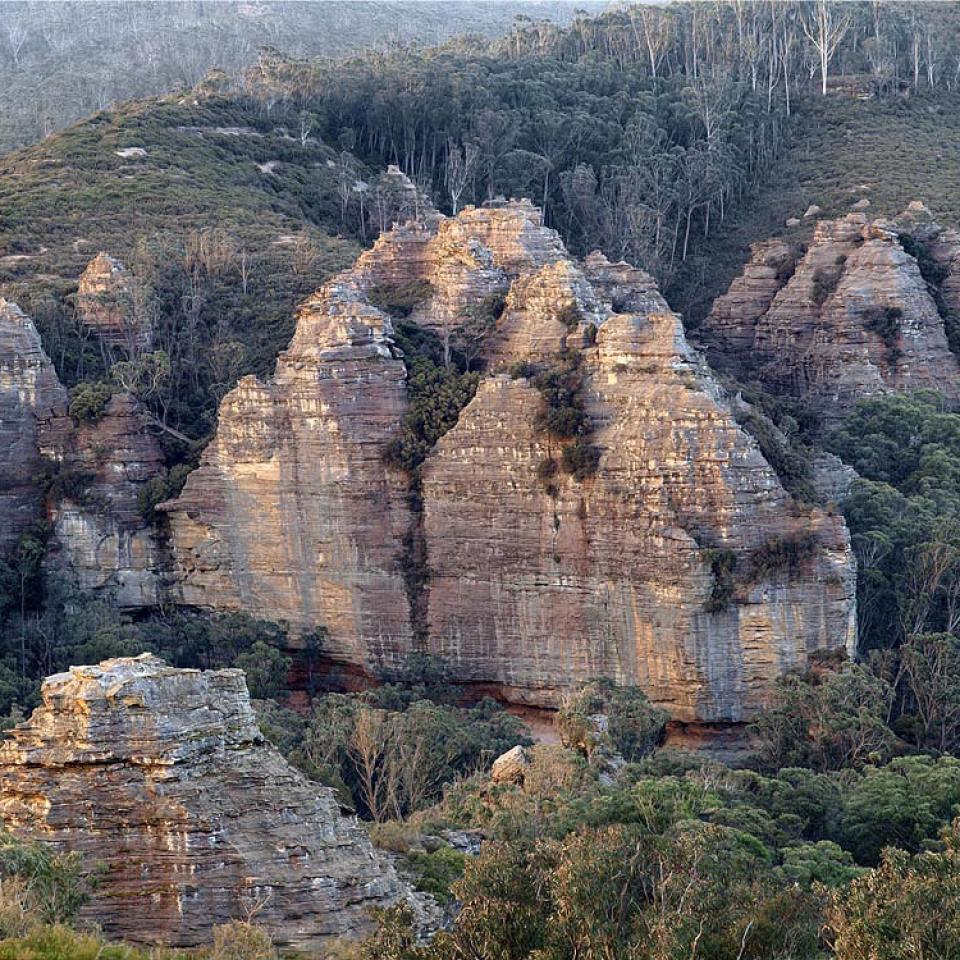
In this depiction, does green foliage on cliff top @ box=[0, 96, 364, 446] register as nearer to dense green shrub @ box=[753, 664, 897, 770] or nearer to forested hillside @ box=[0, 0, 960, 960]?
forested hillside @ box=[0, 0, 960, 960]

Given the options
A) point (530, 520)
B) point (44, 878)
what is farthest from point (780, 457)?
point (44, 878)

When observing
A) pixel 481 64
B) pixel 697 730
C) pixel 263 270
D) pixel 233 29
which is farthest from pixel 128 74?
pixel 697 730

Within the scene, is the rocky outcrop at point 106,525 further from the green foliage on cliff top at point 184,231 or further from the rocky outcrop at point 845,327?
the rocky outcrop at point 845,327

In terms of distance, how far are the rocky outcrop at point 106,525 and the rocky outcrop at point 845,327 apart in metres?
21.8

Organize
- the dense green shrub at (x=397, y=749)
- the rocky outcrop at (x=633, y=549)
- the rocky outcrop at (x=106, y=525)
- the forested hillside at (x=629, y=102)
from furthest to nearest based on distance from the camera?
the forested hillside at (x=629, y=102) < the rocky outcrop at (x=106, y=525) < the rocky outcrop at (x=633, y=549) < the dense green shrub at (x=397, y=749)

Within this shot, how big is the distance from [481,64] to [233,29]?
6462cm

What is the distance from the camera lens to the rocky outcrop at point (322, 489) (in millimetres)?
48125

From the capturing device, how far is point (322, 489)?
4822cm

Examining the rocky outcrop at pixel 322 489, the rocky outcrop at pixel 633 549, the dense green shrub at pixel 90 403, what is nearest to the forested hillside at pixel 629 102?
the rocky outcrop at pixel 322 489

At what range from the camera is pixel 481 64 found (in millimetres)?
91000

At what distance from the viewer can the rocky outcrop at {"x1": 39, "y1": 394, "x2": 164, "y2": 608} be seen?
4981 cm

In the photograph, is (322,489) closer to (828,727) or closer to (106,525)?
(106,525)

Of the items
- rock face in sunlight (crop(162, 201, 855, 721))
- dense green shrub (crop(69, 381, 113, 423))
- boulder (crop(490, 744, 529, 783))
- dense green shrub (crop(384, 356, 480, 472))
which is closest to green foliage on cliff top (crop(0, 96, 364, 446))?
dense green shrub (crop(69, 381, 113, 423))

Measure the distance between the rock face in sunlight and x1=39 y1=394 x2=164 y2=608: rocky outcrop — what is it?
3.18 ft
